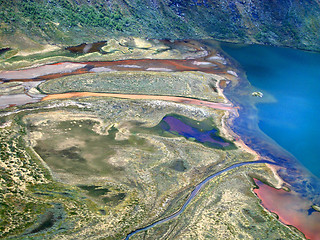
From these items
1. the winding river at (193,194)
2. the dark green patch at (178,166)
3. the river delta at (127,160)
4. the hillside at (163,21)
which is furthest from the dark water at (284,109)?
the dark green patch at (178,166)

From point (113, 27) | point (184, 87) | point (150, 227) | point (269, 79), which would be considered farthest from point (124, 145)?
point (113, 27)

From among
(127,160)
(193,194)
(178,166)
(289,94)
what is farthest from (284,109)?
(127,160)

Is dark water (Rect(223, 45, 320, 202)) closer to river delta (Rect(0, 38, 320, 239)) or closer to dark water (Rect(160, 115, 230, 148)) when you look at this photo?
river delta (Rect(0, 38, 320, 239))

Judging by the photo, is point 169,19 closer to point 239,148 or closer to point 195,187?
point 239,148

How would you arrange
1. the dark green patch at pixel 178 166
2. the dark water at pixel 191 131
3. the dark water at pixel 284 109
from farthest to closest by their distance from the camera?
the dark water at pixel 191 131
the dark water at pixel 284 109
the dark green patch at pixel 178 166

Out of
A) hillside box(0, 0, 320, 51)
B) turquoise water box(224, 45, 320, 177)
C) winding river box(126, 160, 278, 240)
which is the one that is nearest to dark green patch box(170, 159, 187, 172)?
winding river box(126, 160, 278, 240)

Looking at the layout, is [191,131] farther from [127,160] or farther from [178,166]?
[127,160]

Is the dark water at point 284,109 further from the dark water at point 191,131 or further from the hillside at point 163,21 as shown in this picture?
the hillside at point 163,21
